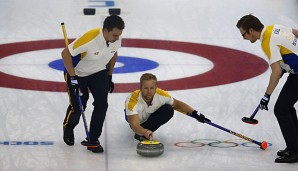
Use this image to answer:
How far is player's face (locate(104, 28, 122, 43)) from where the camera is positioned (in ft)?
20.4

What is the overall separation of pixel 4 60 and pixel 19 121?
2.63 meters

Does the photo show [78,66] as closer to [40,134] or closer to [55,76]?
[40,134]

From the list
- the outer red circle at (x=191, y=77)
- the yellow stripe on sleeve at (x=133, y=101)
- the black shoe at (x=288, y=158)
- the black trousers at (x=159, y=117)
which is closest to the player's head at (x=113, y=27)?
the yellow stripe on sleeve at (x=133, y=101)

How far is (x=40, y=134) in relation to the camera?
→ 7.02 meters

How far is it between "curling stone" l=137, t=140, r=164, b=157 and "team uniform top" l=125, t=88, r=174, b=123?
0.35 meters

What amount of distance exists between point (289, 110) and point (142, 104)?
1.24 metres

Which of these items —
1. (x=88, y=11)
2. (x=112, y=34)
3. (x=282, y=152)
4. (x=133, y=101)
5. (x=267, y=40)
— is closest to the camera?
(x=267, y=40)

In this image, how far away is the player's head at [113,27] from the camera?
6180 mm

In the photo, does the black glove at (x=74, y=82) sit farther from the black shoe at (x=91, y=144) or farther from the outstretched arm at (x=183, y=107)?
the outstretched arm at (x=183, y=107)

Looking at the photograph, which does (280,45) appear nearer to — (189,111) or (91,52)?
(189,111)

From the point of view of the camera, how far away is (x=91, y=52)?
6406mm

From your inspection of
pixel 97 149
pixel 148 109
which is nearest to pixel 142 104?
pixel 148 109

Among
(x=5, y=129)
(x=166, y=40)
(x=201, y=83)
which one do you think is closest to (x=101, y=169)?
(x=5, y=129)

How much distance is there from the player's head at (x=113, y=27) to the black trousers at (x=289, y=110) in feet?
4.62
